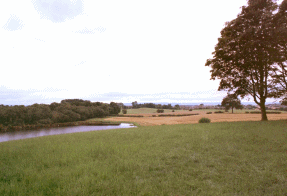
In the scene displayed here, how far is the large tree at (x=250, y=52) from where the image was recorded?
40.9ft

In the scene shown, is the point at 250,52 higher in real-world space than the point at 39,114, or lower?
higher

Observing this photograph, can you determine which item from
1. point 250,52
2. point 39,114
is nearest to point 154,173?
point 250,52

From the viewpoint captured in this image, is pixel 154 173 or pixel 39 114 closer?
pixel 154 173

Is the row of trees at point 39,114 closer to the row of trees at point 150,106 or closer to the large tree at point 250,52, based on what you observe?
the large tree at point 250,52

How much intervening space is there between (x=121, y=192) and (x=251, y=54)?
14.7 meters

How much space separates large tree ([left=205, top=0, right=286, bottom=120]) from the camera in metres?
12.5

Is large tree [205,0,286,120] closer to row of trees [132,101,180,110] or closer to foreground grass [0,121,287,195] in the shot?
foreground grass [0,121,287,195]

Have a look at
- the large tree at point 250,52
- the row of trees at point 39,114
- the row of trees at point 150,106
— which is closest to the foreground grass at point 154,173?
the large tree at point 250,52

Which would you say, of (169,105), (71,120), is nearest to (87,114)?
(71,120)

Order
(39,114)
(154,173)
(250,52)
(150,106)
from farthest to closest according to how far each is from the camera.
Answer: (150,106) → (39,114) → (250,52) → (154,173)

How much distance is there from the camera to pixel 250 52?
43.5 feet

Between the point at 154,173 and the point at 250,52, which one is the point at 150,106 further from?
the point at 154,173

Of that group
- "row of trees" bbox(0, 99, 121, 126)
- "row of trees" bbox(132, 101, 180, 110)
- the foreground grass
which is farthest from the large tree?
"row of trees" bbox(132, 101, 180, 110)

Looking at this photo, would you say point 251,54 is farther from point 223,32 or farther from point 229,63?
point 223,32
